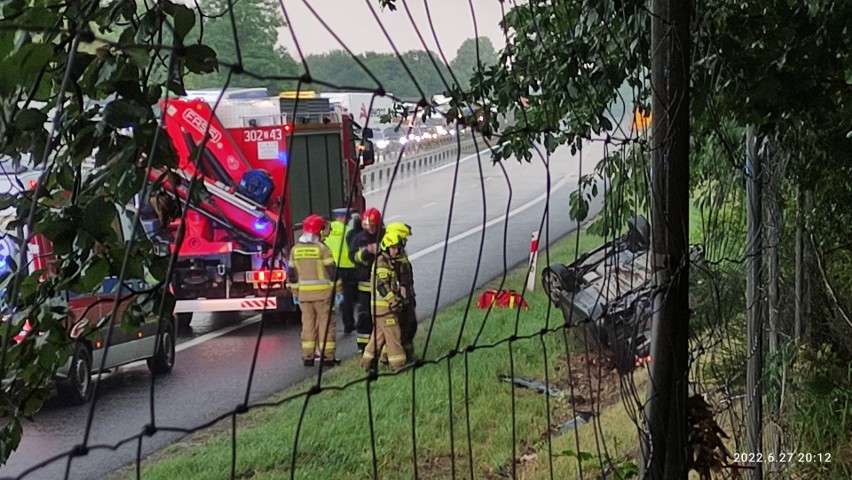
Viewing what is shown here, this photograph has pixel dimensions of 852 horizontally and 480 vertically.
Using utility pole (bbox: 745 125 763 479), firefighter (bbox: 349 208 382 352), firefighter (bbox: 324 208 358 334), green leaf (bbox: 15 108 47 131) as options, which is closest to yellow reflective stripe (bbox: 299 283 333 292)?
firefighter (bbox: 324 208 358 334)

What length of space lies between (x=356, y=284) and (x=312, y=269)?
0.66 metres

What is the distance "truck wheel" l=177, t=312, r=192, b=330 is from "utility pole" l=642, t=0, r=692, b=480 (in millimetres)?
6803

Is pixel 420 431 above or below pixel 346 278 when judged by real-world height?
below

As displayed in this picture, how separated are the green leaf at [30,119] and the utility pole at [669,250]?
41.0 inches

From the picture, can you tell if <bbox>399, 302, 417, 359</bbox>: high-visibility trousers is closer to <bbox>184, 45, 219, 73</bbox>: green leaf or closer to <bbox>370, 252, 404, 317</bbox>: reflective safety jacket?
<bbox>370, 252, 404, 317</bbox>: reflective safety jacket

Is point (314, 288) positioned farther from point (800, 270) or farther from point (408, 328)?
point (800, 270)

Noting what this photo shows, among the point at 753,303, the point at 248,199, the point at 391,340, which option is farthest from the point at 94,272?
the point at 248,199

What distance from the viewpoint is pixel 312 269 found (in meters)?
6.95

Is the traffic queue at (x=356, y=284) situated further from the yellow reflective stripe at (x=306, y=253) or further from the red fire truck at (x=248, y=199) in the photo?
the red fire truck at (x=248, y=199)

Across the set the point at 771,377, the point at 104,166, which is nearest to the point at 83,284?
the point at 104,166

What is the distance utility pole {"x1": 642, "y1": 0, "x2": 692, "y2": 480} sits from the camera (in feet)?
5.30

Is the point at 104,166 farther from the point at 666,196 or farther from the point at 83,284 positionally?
the point at 666,196

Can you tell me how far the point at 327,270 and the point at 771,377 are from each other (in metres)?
4.28

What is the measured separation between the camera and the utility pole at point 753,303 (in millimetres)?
2520
